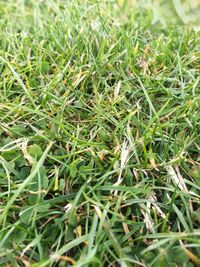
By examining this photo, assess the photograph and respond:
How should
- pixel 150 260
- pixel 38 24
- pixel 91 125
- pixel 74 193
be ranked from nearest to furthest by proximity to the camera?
pixel 150 260 < pixel 74 193 < pixel 91 125 < pixel 38 24

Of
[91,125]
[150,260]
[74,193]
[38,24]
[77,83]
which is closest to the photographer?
[150,260]

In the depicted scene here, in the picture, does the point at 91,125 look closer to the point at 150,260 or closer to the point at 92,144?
the point at 92,144

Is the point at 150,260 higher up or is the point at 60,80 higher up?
the point at 60,80

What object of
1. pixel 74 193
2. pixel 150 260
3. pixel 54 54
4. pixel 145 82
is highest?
pixel 54 54

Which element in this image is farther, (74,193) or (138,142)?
(138,142)

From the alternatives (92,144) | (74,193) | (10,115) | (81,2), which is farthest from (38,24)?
(74,193)

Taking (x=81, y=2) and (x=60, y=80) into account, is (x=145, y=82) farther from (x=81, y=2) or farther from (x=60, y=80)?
(x=81, y=2)
